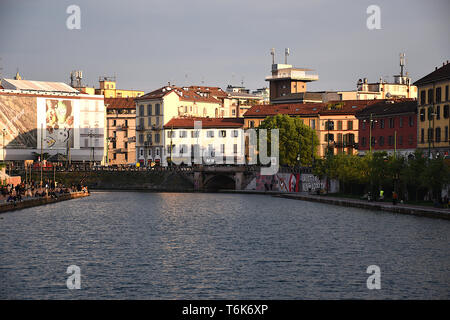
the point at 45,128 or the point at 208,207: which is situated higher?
the point at 45,128

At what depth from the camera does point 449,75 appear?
325ft

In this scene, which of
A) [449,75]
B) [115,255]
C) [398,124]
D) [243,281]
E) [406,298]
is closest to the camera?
[406,298]

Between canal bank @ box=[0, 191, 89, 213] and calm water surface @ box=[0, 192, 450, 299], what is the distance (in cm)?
183

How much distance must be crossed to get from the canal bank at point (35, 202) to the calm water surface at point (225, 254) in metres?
1.83

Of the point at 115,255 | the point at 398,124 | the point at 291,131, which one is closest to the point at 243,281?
the point at 115,255

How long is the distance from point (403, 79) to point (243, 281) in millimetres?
160866

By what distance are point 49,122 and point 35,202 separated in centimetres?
7113

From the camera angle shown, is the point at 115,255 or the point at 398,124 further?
the point at 398,124

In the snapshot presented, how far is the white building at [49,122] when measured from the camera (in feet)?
539

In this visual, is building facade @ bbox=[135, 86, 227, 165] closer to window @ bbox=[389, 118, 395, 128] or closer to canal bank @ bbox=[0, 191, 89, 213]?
canal bank @ bbox=[0, 191, 89, 213]

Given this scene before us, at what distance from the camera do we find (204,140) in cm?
16812

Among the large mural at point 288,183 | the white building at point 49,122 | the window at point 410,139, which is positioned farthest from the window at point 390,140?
the white building at point 49,122

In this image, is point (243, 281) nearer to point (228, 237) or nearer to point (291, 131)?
point (228, 237)

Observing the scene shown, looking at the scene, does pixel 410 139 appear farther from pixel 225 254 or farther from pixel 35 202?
pixel 225 254
